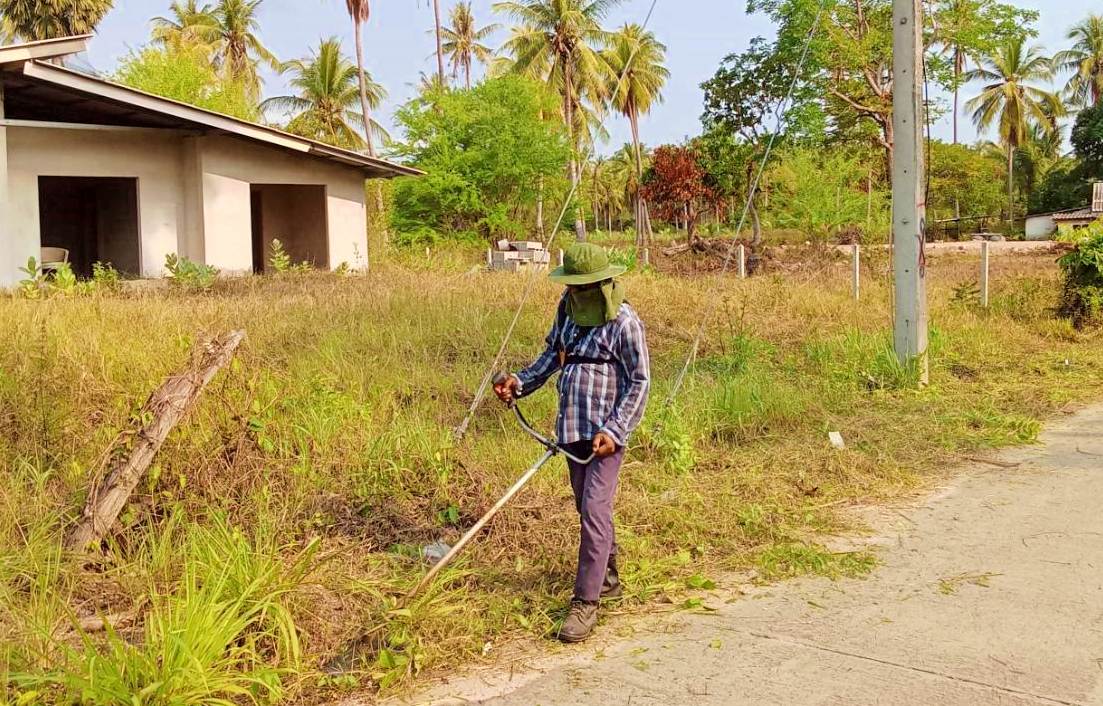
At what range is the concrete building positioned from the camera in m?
15.6

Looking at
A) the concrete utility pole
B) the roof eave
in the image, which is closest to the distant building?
the concrete utility pole

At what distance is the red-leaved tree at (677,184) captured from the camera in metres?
37.0

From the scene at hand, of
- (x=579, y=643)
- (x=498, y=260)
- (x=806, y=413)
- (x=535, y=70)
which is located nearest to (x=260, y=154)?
(x=498, y=260)

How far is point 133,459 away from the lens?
4641mm

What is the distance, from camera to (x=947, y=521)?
5828 millimetres

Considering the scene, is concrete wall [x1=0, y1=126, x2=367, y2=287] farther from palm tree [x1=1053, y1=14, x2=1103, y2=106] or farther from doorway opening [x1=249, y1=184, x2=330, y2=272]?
palm tree [x1=1053, y1=14, x2=1103, y2=106]

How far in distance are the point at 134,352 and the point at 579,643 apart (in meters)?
4.65

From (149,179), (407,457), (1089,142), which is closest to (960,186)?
(1089,142)

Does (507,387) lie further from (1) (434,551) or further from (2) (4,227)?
(2) (4,227)

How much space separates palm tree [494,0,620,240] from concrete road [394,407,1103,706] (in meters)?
36.7

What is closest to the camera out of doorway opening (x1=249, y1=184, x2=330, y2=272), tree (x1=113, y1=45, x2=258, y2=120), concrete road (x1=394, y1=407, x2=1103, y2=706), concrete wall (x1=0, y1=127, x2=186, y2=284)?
concrete road (x1=394, y1=407, x2=1103, y2=706)

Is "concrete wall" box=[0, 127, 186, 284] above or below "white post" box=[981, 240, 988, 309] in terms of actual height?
above

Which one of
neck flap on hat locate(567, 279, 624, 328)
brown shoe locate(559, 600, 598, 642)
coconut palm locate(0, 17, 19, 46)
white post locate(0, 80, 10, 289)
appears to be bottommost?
brown shoe locate(559, 600, 598, 642)

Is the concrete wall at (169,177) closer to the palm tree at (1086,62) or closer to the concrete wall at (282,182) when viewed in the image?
the concrete wall at (282,182)
